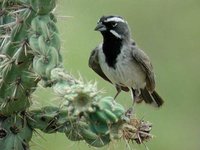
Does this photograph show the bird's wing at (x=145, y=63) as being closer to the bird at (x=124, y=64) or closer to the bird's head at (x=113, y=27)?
the bird at (x=124, y=64)

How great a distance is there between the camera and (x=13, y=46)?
4211 millimetres

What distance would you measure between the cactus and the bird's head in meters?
1.43

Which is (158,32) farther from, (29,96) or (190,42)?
(29,96)

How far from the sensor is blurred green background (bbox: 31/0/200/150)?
946 cm

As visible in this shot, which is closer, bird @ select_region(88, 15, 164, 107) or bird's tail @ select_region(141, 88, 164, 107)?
bird @ select_region(88, 15, 164, 107)

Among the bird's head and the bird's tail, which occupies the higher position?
the bird's head

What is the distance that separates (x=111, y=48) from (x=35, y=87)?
219cm

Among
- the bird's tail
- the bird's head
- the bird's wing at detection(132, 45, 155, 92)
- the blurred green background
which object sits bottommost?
the blurred green background

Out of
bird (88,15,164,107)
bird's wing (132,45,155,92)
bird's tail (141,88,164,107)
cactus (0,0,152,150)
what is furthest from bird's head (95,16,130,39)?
cactus (0,0,152,150)

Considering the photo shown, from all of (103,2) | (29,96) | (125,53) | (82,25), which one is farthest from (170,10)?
(29,96)

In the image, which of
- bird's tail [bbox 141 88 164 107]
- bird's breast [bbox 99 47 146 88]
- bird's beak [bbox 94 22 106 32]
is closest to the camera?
bird's beak [bbox 94 22 106 32]

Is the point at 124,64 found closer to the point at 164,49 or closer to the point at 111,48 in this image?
the point at 111,48

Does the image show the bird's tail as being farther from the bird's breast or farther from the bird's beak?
the bird's beak

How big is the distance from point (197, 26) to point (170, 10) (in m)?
0.47
